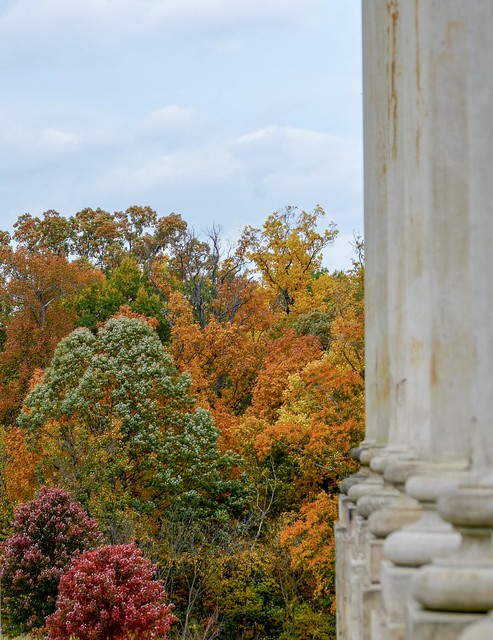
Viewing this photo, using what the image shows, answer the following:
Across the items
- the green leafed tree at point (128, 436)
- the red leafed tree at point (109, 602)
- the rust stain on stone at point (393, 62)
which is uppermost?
the rust stain on stone at point (393, 62)

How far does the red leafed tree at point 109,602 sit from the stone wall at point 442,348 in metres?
21.3

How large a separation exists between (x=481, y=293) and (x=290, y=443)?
33.0 meters

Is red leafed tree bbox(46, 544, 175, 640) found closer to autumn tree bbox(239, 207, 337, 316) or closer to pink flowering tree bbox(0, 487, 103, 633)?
pink flowering tree bbox(0, 487, 103, 633)

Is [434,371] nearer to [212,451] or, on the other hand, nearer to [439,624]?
[439,624]

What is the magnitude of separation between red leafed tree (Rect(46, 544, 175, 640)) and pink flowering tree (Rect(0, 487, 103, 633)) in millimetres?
4298

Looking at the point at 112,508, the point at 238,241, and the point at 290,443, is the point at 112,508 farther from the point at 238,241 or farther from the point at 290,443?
the point at 238,241

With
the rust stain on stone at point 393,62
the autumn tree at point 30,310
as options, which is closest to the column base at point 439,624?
the rust stain on stone at point 393,62

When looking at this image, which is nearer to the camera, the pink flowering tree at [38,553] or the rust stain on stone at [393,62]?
the rust stain on stone at [393,62]

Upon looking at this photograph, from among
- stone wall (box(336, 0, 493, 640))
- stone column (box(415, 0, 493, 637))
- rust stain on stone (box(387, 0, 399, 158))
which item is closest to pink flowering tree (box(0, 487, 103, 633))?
rust stain on stone (box(387, 0, 399, 158))

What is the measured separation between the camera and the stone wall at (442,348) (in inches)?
155

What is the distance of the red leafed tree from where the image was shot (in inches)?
1101

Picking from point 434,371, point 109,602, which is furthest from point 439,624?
point 109,602

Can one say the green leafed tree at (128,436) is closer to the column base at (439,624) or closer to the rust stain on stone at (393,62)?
the rust stain on stone at (393,62)

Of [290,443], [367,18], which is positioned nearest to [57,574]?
[290,443]
